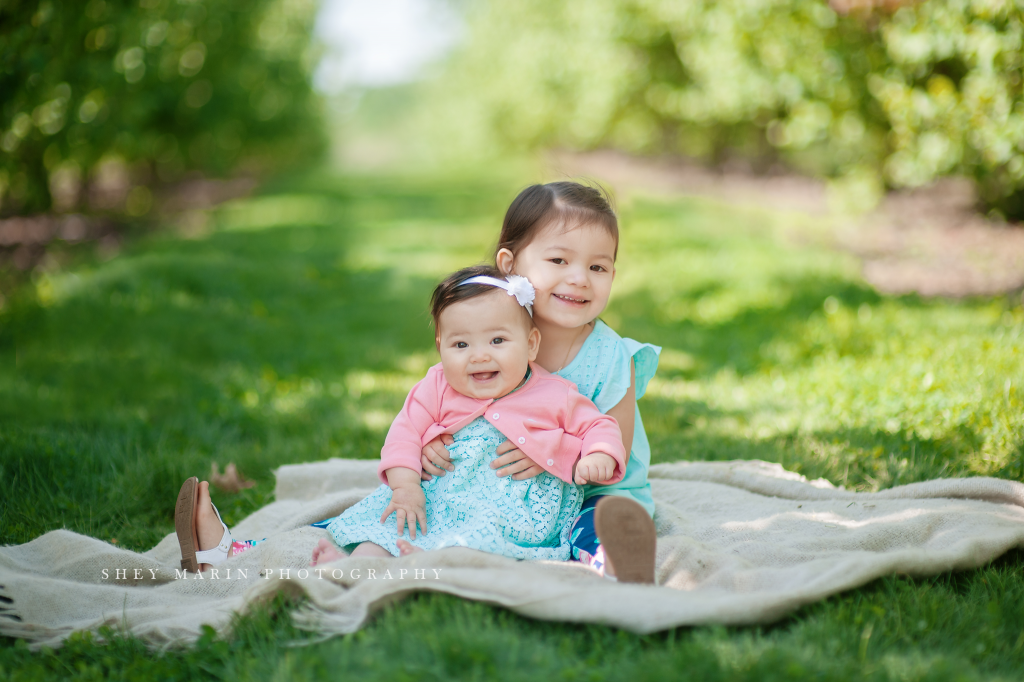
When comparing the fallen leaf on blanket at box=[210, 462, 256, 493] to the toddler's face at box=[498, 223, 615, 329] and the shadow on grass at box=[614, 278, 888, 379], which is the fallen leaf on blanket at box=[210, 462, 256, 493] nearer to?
the toddler's face at box=[498, 223, 615, 329]

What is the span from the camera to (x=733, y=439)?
414 cm

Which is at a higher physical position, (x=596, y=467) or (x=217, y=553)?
(x=596, y=467)

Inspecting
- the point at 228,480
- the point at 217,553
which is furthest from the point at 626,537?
the point at 228,480

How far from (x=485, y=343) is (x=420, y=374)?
309 centimetres

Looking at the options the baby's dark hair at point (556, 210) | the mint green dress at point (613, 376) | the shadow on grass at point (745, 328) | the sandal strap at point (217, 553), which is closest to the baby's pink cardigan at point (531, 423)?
the mint green dress at point (613, 376)

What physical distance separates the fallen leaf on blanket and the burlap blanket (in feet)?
1.60

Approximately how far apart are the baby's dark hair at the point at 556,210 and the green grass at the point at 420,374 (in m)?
1.32

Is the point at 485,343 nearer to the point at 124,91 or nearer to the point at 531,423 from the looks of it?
the point at 531,423

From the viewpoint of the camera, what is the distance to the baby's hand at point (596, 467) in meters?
2.51

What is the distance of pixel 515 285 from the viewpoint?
2672mm

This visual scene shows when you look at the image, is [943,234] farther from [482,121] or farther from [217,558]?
[482,121]

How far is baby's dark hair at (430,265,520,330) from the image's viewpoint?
105 inches

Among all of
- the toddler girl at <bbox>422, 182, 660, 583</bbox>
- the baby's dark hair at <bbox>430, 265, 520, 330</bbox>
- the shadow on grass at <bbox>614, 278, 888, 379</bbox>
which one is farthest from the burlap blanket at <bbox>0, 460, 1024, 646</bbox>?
the shadow on grass at <bbox>614, 278, 888, 379</bbox>

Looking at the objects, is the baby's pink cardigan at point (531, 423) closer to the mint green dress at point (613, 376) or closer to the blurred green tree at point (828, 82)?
the mint green dress at point (613, 376)
